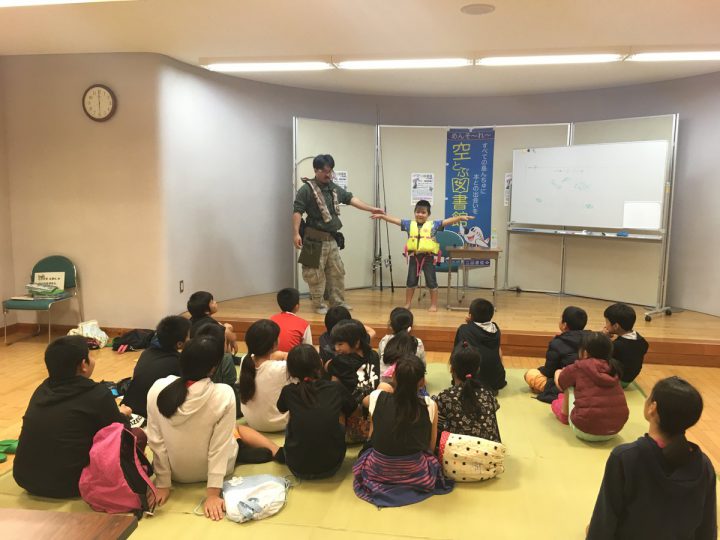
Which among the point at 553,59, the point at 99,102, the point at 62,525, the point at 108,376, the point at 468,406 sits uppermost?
the point at 553,59

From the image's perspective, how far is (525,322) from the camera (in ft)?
18.2

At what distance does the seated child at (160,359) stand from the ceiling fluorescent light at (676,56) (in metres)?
4.31

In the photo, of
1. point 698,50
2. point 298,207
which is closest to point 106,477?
point 298,207

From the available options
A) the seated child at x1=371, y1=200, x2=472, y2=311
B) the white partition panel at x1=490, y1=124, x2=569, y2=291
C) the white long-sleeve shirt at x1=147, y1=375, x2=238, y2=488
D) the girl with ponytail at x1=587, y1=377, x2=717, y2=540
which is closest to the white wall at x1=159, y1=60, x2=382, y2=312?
the seated child at x1=371, y1=200, x2=472, y2=311

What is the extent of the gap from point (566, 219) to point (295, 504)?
5109 millimetres

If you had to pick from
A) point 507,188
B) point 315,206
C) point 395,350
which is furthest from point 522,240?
point 395,350

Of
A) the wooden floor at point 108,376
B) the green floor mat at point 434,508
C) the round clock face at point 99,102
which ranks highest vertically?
the round clock face at point 99,102

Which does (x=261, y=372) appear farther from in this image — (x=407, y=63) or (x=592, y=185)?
(x=592, y=185)

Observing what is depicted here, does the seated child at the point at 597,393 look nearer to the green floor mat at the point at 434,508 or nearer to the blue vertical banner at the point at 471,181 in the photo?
the green floor mat at the point at 434,508

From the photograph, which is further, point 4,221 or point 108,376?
point 4,221

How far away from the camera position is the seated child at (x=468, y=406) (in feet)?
9.06

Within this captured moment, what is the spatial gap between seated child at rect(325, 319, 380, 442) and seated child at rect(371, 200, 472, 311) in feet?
9.67

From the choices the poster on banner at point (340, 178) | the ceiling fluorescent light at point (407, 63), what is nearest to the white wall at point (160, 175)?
the poster on banner at point (340, 178)

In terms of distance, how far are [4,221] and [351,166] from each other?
3.77m
